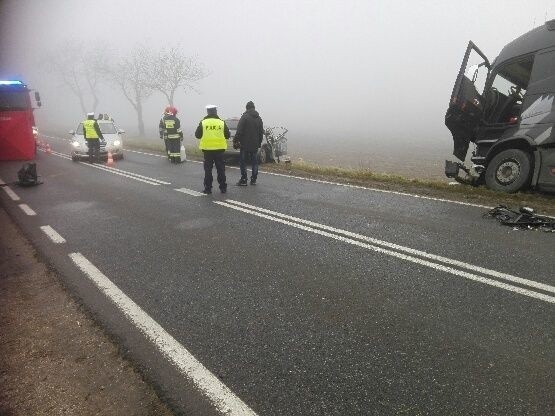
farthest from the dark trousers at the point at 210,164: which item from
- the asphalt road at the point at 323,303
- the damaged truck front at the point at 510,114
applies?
the damaged truck front at the point at 510,114

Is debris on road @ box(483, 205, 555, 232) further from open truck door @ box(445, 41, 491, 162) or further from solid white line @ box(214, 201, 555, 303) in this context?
open truck door @ box(445, 41, 491, 162)

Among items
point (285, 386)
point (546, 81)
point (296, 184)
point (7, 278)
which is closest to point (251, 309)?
point (285, 386)

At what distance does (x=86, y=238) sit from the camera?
18.6 feet

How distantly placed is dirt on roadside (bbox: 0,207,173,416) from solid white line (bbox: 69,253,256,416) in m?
0.26

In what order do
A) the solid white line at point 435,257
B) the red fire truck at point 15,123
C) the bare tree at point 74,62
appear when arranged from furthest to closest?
the bare tree at point 74,62, the red fire truck at point 15,123, the solid white line at point 435,257

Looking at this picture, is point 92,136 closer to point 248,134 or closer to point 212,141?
point 248,134

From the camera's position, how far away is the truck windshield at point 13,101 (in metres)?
15.8

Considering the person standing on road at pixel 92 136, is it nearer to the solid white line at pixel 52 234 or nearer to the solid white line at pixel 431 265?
the solid white line at pixel 52 234

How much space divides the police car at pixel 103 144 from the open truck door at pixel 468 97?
12.4 metres

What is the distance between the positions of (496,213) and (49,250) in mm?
6715

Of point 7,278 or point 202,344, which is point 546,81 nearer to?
point 202,344

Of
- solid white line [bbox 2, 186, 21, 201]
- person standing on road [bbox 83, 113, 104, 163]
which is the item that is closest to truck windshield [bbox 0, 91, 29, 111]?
person standing on road [bbox 83, 113, 104, 163]

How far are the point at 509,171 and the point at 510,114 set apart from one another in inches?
71.3

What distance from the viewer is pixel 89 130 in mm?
14320
